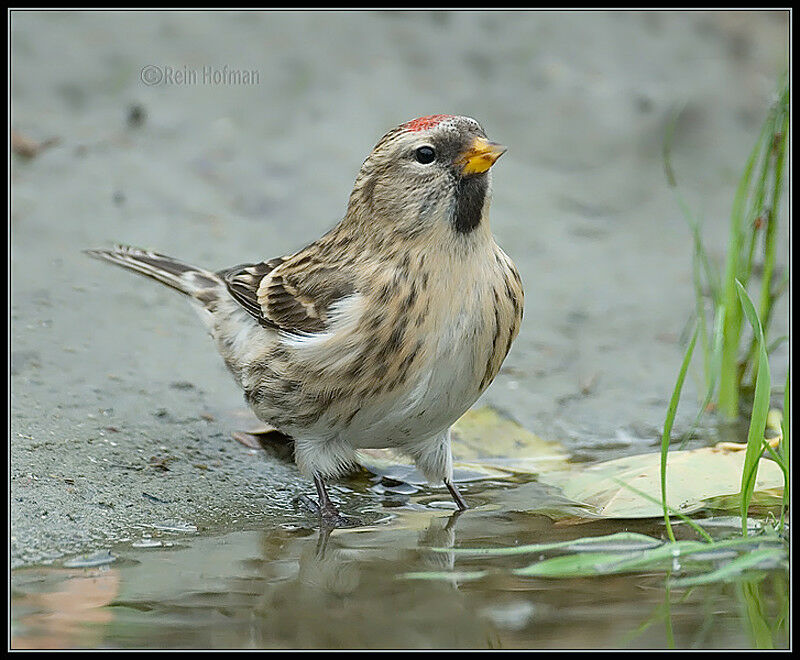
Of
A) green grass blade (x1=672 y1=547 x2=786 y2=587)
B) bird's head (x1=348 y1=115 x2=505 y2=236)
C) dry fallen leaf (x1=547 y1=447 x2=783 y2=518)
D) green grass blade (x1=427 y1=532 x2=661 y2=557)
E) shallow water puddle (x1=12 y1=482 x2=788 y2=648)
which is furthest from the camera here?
bird's head (x1=348 y1=115 x2=505 y2=236)

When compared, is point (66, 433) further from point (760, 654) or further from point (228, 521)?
point (760, 654)

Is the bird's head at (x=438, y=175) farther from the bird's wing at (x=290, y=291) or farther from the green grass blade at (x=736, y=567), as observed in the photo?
the green grass blade at (x=736, y=567)

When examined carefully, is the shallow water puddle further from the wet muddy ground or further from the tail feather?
the tail feather

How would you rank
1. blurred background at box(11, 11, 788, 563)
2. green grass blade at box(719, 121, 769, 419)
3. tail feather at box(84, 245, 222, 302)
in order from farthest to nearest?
1. blurred background at box(11, 11, 788, 563)
2. tail feather at box(84, 245, 222, 302)
3. green grass blade at box(719, 121, 769, 419)

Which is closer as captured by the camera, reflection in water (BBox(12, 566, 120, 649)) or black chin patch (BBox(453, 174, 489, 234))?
reflection in water (BBox(12, 566, 120, 649))

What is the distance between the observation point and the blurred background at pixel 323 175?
6.02 meters

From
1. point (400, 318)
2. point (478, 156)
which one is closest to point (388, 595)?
point (400, 318)

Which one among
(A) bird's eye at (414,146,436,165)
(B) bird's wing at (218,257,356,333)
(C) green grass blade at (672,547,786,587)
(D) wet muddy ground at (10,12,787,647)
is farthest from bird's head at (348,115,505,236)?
(C) green grass blade at (672,547,786,587)

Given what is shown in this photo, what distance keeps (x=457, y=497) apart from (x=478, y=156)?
148 cm

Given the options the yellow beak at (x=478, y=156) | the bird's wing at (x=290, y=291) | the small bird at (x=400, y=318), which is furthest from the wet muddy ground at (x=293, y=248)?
the yellow beak at (x=478, y=156)

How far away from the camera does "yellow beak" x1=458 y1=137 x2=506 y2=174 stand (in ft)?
15.2

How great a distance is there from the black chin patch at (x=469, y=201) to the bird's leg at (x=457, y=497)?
1.14 m

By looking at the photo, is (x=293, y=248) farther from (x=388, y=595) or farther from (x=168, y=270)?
(x=388, y=595)

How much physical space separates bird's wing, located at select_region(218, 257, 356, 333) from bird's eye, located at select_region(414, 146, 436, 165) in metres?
0.58
